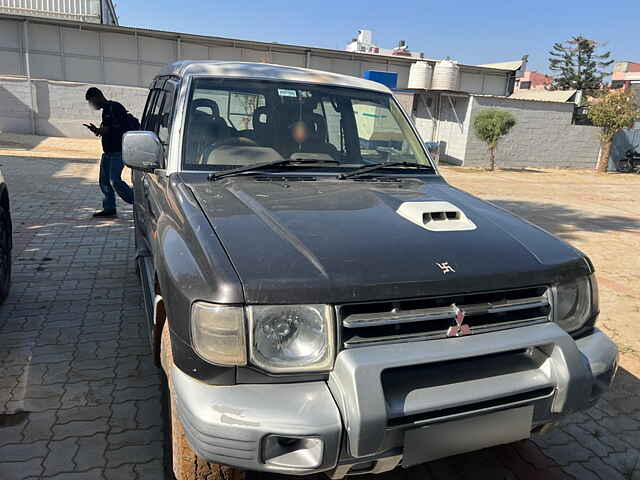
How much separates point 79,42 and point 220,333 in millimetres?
22560

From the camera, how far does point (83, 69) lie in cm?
2088

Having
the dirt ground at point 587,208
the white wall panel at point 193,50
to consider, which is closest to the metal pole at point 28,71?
the dirt ground at point 587,208

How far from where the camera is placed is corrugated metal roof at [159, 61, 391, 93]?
3359 mm

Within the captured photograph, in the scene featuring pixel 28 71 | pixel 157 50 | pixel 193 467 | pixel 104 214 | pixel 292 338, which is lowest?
pixel 104 214

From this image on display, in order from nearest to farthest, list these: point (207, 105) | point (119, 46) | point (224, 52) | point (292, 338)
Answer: point (292, 338), point (207, 105), point (119, 46), point (224, 52)

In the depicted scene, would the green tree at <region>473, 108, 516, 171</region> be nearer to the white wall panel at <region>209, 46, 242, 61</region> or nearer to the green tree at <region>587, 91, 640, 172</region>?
the green tree at <region>587, 91, 640, 172</region>

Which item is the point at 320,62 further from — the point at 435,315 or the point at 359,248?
the point at 435,315

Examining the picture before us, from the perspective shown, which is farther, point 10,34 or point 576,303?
point 10,34

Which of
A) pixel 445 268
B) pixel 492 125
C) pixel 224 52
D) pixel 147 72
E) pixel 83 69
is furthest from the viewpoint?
pixel 224 52

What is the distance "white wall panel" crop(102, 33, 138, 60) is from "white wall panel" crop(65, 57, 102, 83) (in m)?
0.67

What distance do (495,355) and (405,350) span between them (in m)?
0.43

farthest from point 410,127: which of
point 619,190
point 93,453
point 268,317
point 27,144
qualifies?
point 27,144

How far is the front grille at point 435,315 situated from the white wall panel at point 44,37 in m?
22.8

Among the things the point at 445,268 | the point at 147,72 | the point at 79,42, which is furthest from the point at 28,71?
the point at 445,268
